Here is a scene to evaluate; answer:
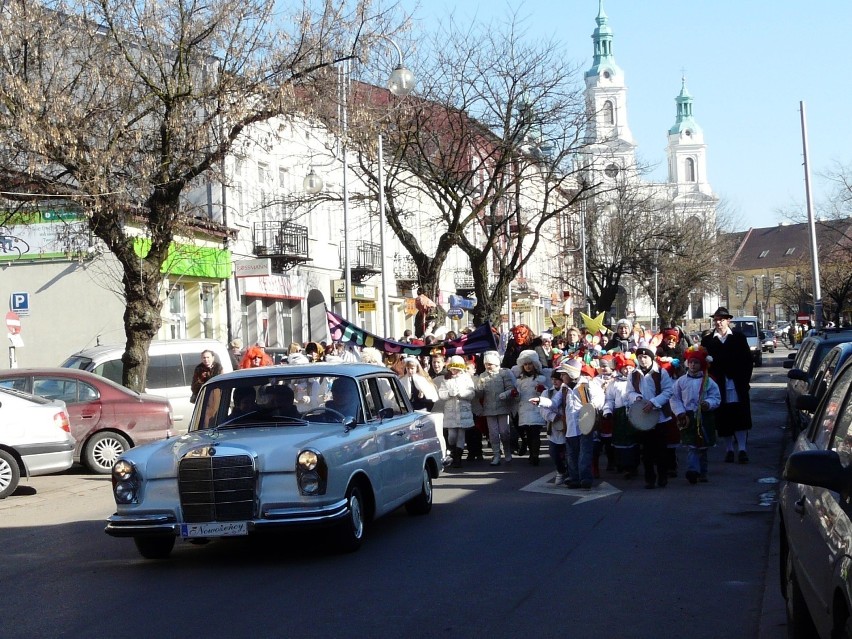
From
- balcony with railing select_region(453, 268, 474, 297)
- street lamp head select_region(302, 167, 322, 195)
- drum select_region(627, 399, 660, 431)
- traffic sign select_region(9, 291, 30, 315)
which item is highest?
street lamp head select_region(302, 167, 322, 195)

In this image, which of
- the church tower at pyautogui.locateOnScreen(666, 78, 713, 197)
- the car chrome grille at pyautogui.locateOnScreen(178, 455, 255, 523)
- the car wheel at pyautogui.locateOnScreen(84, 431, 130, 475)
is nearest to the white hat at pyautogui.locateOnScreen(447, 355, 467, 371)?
the car wheel at pyautogui.locateOnScreen(84, 431, 130, 475)

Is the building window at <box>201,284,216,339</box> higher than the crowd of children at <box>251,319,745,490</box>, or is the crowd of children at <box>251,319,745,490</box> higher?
the building window at <box>201,284,216,339</box>

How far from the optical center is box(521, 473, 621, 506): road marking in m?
13.2

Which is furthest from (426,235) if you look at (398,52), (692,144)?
(692,144)

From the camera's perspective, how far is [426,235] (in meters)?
54.3

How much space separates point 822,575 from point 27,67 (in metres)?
15.9

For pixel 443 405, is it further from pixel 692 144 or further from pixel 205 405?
pixel 692 144

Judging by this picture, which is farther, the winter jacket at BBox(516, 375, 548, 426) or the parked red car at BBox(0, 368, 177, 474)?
the parked red car at BBox(0, 368, 177, 474)

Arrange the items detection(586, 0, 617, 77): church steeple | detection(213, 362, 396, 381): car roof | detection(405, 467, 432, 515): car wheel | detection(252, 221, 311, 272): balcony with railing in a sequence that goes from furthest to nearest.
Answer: detection(586, 0, 617, 77): church steeple < detection(252, 221, 311, 272): balcony with railing < detection(405, 467, 432, 515): car wheel < detection(213, 362, 396, 381): car roof

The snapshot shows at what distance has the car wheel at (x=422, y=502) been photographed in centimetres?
1195

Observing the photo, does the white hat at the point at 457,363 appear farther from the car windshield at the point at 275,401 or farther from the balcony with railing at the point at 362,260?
the balcony with railing at the point at 362,260

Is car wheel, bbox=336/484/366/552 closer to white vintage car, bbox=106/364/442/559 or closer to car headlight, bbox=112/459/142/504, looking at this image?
white vintage car, bbox=106/364/442/559

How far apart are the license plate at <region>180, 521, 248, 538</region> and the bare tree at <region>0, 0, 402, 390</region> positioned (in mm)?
8939

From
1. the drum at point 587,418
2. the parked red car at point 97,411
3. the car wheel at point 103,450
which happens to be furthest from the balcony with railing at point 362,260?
the drum at point 587,418
